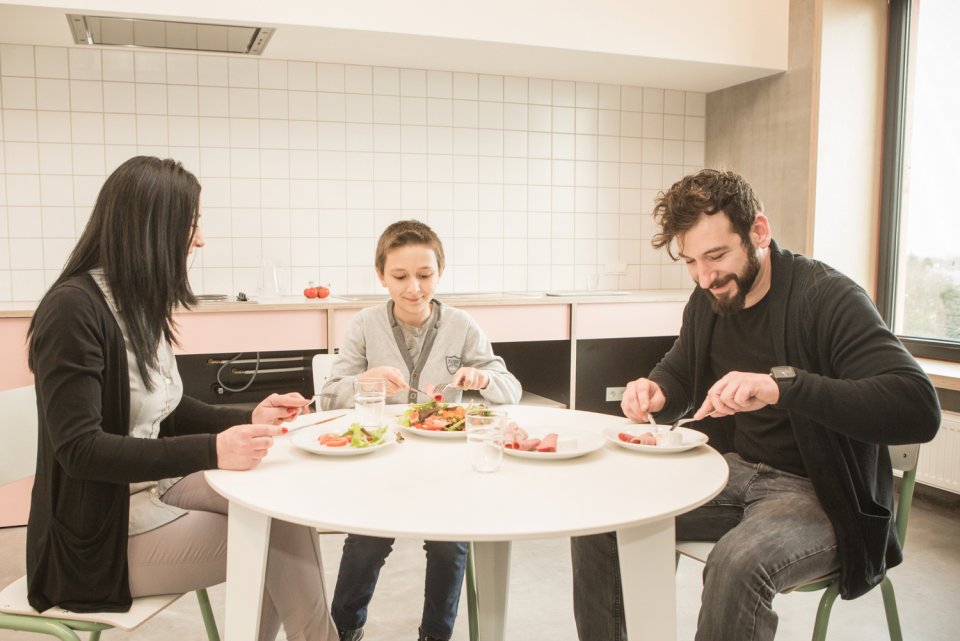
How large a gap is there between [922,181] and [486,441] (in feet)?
9.54

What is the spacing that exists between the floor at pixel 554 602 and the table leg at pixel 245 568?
833 millimetres

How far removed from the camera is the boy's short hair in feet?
6.97

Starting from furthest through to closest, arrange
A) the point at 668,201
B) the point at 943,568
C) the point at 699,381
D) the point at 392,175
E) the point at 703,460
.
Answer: the point at 392,175 < the point at 943,568 < the point at 699,381 < the point at 668,201 < the point at 703,460

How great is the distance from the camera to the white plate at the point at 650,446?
1410 mm

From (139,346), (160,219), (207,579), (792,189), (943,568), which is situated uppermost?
(792,189)

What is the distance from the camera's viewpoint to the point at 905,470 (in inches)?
63.0

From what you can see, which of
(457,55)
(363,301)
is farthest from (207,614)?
(457,55)

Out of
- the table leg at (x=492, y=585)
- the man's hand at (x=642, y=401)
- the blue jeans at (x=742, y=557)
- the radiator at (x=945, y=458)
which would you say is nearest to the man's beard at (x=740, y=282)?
the man's hand at (x=642, y=401)

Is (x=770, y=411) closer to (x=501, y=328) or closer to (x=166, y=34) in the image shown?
(x=501, y=328)

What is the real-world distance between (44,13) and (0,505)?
1.73 metres

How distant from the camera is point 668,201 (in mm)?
1647

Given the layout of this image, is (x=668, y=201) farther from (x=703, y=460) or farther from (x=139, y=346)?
(x=139, y=346)

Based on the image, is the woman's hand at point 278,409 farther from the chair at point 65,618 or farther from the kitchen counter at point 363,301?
the kitchen counter at point 363,301

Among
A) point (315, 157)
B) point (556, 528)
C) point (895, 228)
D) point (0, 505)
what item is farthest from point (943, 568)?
point (0, 505)
